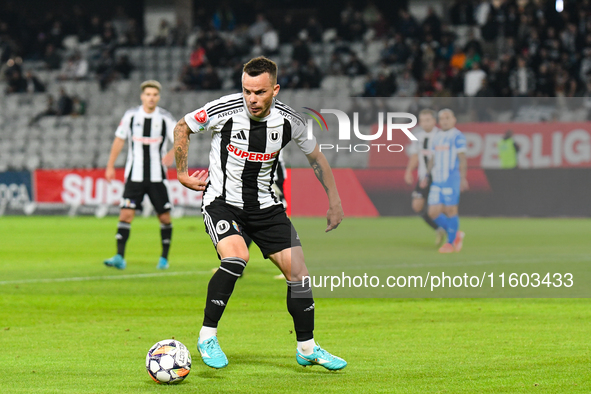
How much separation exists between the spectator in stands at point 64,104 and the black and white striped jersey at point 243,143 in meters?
21.2

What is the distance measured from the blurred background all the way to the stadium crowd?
4cm

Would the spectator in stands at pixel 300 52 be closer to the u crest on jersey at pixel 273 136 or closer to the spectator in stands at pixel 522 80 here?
the spectator in stands at pixel 522 80

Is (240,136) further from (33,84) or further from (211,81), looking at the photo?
(33,84)

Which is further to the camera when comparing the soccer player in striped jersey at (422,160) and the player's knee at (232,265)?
the soccer player in striped jersey at (422,160)

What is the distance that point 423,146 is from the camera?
39.7 ft

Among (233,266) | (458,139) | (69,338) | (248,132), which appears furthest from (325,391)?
(458,139)

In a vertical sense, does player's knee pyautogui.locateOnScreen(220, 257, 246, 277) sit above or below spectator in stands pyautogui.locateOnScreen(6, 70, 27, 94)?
below

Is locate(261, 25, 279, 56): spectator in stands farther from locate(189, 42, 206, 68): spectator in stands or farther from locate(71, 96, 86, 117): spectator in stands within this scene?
locate(71, 96, 86, 117): spectator in stands

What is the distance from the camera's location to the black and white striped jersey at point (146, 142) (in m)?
10.9

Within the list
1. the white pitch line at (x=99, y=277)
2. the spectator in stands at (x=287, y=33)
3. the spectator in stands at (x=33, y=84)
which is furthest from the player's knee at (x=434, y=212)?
the spectator in stands at (x=33, y=84)

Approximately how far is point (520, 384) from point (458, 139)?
763cm

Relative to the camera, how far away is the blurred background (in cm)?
1767

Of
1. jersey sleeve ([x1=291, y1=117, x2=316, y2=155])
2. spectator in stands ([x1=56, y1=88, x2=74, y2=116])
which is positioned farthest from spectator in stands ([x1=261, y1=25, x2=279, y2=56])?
jersey sleeve ([x1=291, y1=117, x2=316, y2=155])

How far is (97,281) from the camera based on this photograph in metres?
9.74
